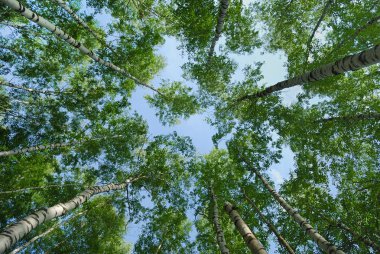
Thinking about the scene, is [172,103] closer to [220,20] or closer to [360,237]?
[220,20]

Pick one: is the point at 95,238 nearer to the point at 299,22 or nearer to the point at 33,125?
the point at 33,125

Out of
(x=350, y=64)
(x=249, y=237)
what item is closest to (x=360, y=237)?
(x=249, y=237)

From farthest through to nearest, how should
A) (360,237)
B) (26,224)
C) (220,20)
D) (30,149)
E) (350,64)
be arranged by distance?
(30,149) → (220,20) → (360,237) → (350,64) → (26,224)

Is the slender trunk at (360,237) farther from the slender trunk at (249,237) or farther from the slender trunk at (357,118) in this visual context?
the slender trunk at (357,118)

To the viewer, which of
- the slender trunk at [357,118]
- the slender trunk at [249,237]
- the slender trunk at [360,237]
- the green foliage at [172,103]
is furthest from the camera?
the green foliage at [172,103]

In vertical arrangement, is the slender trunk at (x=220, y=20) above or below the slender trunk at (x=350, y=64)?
above

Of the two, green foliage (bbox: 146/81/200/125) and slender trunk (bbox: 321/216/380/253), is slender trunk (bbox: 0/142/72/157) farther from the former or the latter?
slender trunk (bbox: 321/216/380/253)

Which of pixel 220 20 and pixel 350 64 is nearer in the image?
pixel 350 64

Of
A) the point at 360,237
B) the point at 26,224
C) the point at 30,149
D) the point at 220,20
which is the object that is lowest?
the point at 360,237

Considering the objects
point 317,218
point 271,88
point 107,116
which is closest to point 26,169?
point 107,116

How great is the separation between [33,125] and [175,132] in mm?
7416

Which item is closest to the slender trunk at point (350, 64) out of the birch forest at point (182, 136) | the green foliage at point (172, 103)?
the birch forest at point (182, 136)

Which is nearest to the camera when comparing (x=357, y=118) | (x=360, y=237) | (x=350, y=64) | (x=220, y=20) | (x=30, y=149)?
(x=350, y=64)

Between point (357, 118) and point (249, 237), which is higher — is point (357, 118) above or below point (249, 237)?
above
